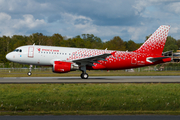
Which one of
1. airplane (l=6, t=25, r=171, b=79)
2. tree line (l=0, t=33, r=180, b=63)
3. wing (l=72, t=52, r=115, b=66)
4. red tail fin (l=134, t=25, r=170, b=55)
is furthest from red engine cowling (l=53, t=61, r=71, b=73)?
tree line (l=0, t=33, r=180, b=63)

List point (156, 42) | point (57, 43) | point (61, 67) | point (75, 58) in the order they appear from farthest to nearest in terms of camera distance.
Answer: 1. point (57, 43)
2. point (156, 42)
3. point (75, 58)
4. point (61, 67)

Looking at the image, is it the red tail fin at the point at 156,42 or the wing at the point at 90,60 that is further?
the red tail fin at the point at 156,42

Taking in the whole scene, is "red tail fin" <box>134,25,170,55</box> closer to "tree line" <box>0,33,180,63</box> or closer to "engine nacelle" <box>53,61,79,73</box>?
"engine nacelle" <box>53,61,79,73</box>

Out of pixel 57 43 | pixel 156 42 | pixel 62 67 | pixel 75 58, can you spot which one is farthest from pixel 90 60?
pixel 57 43

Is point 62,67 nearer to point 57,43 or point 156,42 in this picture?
point 156,42

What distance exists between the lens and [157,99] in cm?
1311

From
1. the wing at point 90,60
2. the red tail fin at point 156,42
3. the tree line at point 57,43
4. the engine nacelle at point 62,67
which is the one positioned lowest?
the engine nacelle at point 62,67

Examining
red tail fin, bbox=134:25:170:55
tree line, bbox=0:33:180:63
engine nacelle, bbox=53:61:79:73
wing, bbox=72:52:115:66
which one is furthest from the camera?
tree line, bbox=0:33:180:63

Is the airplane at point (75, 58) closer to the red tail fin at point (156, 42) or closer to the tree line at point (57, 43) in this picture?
the red tail fin at point (156, 42)

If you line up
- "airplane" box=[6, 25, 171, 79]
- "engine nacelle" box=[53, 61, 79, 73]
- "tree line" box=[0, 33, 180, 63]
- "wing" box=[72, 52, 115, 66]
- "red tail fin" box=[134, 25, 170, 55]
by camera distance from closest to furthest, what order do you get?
1. "engine nacelle" box=[53, 61, 79, 73]
2. "wing" box=[72, 52, 115, 66]
3. "airplane" box=[6, 25, 171, 79]
4. "red tail fin" box=[134, 25, 170, 55]
5. "tree line" box=[0, 33, 180, 63]

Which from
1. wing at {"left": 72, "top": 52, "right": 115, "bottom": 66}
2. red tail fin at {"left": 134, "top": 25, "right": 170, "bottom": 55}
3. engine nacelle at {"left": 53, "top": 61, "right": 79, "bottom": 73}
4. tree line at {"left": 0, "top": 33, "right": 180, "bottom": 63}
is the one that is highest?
tree line at {"left": 0, "top": 33, "right": 180, "bottom": 63}

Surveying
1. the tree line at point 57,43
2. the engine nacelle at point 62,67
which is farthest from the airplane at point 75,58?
the tree line at point 57,43

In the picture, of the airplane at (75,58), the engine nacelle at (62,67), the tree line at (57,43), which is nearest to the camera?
the engine nacelle at (62,67)

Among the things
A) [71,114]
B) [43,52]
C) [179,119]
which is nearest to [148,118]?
[179,119]
